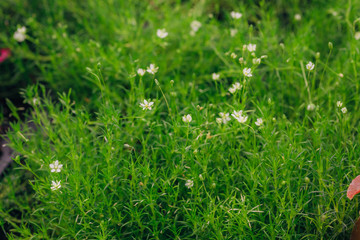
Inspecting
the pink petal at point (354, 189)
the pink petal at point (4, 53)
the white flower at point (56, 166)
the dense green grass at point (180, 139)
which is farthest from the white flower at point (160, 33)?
the pink petal at point (354, 189)

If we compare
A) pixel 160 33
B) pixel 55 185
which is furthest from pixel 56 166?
pixel 160 33

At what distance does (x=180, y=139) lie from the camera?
2.14 m

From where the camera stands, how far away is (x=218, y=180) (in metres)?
2.09

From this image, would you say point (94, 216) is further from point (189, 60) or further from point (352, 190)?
point (189, 60)

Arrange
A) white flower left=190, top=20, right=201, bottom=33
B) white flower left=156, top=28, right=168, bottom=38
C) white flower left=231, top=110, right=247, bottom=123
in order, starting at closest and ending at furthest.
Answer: white flower left=231, top=110, right=247, bottom=123, white flower left=156, top=28, right=168, bottom=38, white flower left=190, top=20, right=201, bottom=33

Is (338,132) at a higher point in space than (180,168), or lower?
lower

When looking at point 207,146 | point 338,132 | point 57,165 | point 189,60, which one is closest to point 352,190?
point 338,132

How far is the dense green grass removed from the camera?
1.91 meters

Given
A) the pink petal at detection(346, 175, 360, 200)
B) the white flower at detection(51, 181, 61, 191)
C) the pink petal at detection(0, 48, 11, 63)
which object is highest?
the pink petal at detection(0, 48, 11, 63)

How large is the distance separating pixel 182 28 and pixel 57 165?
1697 mm

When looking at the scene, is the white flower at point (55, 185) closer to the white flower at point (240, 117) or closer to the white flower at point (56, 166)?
the white flower at point (56, 166)

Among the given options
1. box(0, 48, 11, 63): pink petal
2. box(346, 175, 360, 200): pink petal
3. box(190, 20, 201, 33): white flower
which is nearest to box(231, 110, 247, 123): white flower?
box(346, 175, 360, 200): pink petal

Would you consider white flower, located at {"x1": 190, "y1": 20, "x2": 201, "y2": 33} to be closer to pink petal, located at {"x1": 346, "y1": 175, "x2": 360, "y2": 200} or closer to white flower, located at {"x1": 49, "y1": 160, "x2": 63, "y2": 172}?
white flower, located at {"x1": 49, "y1": 160, "x2": 63, "y2": 172}

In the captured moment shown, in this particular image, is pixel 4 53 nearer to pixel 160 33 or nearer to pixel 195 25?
pixel 160 33
